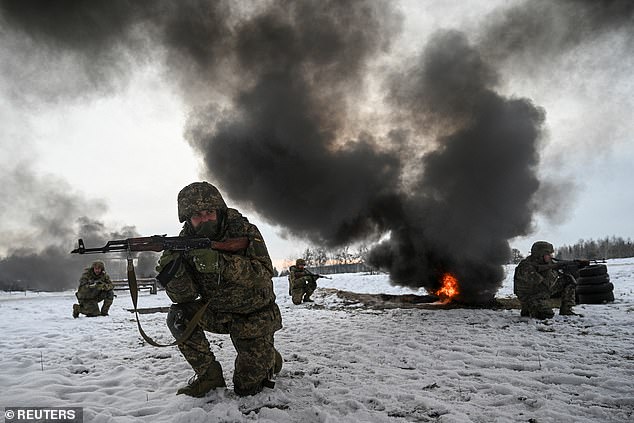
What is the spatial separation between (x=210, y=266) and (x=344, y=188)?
9590 millimetres

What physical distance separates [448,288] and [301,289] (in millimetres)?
5520

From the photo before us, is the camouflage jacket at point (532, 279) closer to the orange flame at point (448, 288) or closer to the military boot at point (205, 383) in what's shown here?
the orange flame at point (448, 288)

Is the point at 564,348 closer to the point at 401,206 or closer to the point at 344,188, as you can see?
the point at 401,206

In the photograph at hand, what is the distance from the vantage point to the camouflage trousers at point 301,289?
1355 centimetres

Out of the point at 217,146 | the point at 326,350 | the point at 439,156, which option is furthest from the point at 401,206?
the point at 326,350

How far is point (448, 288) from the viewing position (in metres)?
11.4

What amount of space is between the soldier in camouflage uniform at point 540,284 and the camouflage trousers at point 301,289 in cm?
785

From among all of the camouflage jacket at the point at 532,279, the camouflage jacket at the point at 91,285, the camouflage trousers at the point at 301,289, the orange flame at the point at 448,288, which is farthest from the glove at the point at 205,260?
the camouflage trousers at the point at 301,289

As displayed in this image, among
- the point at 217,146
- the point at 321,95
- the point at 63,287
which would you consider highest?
the point at 321,95

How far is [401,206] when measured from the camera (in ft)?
40.3

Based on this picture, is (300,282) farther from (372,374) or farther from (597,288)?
(372,374)

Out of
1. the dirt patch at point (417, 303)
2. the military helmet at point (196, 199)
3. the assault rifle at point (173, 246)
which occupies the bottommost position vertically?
the dirt patch at point (417, 303)

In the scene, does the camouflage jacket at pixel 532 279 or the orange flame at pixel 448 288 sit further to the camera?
the orange flame at pixel 448 288

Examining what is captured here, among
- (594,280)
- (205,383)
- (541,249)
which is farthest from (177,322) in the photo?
(594,280)
